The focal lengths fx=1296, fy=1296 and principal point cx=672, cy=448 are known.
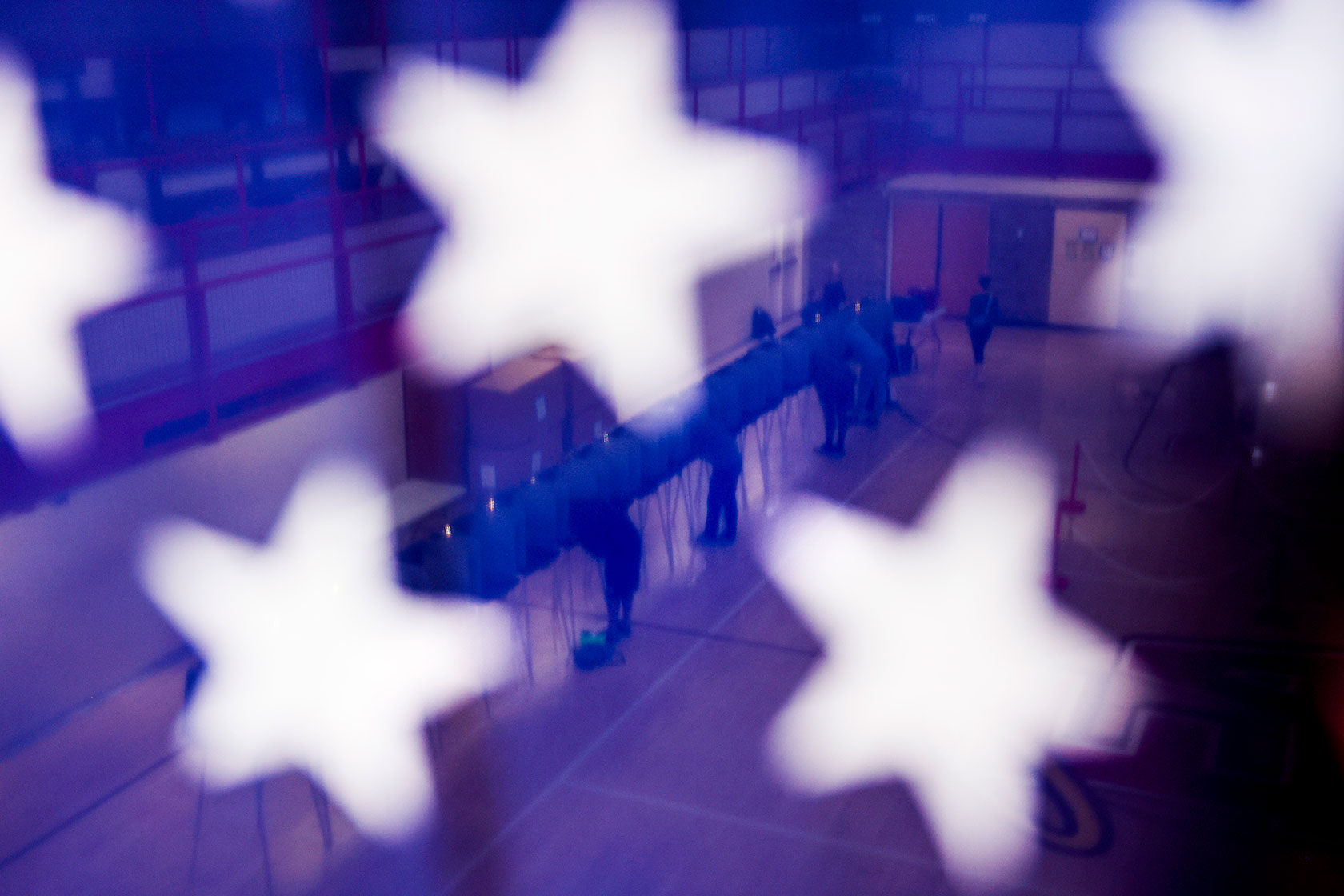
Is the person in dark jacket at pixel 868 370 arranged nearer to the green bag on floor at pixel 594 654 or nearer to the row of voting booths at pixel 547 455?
the row of voting booths at pixel 547 455

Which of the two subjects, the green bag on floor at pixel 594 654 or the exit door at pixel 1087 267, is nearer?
the green bag on floor at pixel 594 654

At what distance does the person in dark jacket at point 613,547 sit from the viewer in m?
9.38

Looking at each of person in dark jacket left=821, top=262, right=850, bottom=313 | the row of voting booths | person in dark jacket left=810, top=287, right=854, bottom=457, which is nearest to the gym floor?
the row of voting booths

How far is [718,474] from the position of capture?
36.7ft

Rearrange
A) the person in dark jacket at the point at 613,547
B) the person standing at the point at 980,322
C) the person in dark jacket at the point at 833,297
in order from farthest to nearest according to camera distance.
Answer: the person in dark jacket at the point at 833,297 < the person standing at the point at 980,322 < the person in dark jacket at the point at 613,547

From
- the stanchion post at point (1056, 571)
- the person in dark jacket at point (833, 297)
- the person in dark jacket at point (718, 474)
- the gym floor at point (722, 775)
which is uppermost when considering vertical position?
the person in dark jacket at point (833, 297)

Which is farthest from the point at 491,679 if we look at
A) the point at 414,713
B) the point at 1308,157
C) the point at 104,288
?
the point at 1308,157

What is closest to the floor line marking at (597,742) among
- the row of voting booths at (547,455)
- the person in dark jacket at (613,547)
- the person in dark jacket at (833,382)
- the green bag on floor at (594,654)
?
the green bag on floor at (594,654)

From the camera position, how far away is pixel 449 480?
38.5 ft

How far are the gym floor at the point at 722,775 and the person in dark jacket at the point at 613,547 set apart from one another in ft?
0.94

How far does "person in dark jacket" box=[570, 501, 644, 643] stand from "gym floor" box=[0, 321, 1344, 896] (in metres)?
0.29

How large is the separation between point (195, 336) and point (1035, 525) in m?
7.40

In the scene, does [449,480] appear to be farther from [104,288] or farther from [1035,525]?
[1035,525]

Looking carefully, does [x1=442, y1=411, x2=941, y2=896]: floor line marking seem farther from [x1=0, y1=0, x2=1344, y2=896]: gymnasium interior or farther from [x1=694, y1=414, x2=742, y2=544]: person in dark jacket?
[x1=694, y1=414, x2=742, y2=544]: person in dark jacket
